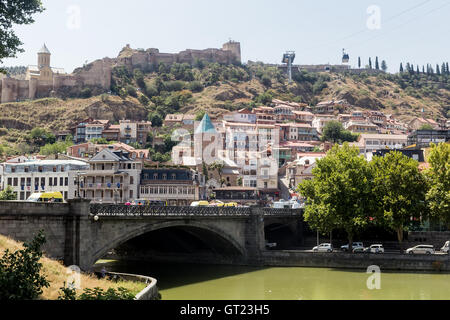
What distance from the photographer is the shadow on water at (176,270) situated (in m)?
38.9

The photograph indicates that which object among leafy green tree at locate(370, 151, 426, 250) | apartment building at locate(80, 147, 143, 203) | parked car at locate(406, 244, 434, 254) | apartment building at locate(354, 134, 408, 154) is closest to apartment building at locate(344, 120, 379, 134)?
apartment building at locate(354, 134, 408, 154)

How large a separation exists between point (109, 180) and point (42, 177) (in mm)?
9132

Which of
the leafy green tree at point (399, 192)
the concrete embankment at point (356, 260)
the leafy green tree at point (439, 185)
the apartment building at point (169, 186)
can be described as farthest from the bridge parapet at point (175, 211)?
the apartment building at point (169, 186)

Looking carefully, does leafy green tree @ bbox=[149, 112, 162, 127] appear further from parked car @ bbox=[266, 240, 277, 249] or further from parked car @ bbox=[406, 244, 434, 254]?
parked car @ bbox=[406, 244, 434, 254]

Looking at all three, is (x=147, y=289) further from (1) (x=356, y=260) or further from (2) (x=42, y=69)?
(2) (x=42, y=69)

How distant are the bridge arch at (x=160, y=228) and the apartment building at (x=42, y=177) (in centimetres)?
3328

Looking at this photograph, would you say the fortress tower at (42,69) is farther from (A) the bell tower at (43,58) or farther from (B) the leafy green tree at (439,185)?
(B) the leafy green tree at (439,185)

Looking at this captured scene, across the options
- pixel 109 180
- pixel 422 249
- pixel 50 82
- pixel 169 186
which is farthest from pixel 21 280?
pixel 50 82

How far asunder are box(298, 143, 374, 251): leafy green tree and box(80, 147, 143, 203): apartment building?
3310cm

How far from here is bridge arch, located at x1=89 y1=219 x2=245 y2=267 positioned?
3272 cm

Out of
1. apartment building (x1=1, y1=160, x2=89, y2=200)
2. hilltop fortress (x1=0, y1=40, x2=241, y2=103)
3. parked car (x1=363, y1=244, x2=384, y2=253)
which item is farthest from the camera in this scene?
hilltop fortress (x1=0, y1=40, x2=241, y2=103)

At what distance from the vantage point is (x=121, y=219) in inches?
1363

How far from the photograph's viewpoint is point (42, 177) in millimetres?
74938

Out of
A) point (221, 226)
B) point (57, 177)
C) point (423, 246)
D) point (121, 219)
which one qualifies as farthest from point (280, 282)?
point (57, 177)
